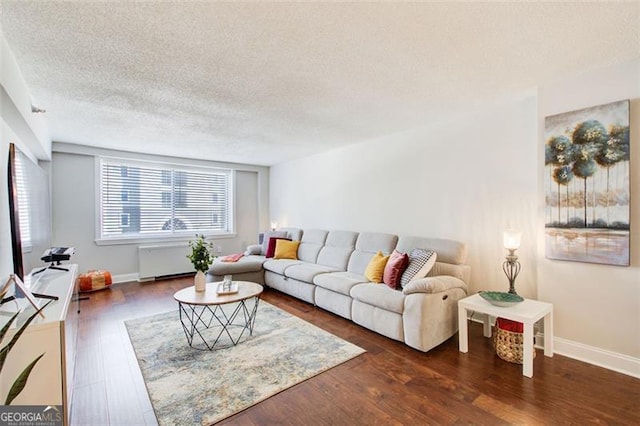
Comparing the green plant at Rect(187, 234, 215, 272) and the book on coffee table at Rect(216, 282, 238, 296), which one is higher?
the green plant at Rect(187, 234, 215, 272)

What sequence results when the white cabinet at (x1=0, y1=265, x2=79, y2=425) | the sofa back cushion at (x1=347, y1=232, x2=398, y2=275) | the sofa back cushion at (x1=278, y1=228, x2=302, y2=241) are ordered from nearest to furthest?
the white cabinet at (x1=0, y1=265, x2=79, y2=425)
the sofa back cushion at (x1=347, y1=232, x2=398, y2=275)
the sofa back cushion at (x1=278, y1=228, x2=302, y2=241)

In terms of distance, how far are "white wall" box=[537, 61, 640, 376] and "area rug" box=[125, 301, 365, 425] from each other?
1.85 metres

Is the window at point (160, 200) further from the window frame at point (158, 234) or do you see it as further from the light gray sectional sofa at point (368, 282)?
the light gray sectional sofa at point (368, 282)

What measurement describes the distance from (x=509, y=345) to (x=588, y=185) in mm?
1507

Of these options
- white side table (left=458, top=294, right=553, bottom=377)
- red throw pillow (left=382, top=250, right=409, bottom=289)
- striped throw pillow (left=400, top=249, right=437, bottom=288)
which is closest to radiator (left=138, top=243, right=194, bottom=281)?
red throw pillow (left=382, top=250, right=409, bottom=289)

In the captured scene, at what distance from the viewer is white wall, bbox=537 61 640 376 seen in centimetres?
227

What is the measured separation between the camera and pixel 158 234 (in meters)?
5.71

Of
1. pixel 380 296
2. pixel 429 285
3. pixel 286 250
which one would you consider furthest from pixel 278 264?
pixel 429 285

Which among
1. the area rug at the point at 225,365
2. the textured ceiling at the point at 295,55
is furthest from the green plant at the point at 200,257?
the textured ceiling at the point at 295,55

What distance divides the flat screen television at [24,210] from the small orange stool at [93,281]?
6.70 ft

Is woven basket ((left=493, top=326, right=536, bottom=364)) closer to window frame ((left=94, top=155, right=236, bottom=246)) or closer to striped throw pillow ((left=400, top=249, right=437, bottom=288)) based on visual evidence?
striped throw pillow ((left=400, top=249, right=437, bottom=288))

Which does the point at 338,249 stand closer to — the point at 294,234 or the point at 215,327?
the point at 294,234

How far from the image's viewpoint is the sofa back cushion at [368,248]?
3.94 m

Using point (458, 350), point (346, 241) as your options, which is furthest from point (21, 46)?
point (458, 350)
